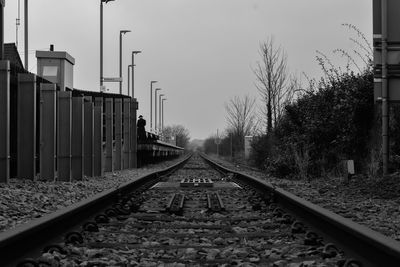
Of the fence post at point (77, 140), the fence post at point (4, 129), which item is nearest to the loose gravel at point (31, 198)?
the fence post at point (4, 129)

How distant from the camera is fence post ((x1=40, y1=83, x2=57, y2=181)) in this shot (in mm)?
12633

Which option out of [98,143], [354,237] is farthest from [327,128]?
[354,237]

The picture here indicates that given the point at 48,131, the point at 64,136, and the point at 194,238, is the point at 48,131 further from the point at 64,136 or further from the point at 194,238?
the point at 194,238

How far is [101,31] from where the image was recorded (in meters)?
32.0

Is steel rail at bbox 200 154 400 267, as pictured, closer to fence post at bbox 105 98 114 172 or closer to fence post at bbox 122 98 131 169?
Result: fence post at bbox 105 98 114 172

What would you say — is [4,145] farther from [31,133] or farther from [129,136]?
[129,136]

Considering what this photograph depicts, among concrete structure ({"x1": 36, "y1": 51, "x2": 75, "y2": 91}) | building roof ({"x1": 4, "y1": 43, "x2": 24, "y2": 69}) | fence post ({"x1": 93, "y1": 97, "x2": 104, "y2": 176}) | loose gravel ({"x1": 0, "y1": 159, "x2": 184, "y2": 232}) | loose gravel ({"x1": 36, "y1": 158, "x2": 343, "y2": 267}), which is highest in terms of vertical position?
building roof ({"x1": 4, "y1": 43, "x2": 24, "y2": 69})

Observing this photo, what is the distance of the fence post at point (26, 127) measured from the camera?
11617 millimetres

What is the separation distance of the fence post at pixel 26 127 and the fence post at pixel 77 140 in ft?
8.01

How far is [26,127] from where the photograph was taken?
11.6 m

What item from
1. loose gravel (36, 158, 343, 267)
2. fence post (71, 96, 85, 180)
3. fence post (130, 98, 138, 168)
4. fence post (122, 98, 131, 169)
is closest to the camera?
loose gravel (36, 158, 343, 267)

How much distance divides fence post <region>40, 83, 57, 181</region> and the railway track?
494cm

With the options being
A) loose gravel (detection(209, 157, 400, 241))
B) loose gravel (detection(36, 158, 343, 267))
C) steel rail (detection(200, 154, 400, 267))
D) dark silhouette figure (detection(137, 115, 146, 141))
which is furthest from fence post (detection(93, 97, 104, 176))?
dark silhouette figure (detection(137, 115, 146, 141))

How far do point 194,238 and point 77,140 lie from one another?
30.6 feet
